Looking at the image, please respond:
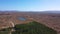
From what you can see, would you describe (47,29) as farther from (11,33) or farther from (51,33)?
(11,33)

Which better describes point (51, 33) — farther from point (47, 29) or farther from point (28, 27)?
point (28, 27)

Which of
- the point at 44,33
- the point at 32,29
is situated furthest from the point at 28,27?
the point at 44,33

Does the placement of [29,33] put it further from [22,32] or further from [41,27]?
[41,27]

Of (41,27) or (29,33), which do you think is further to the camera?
(41,27)

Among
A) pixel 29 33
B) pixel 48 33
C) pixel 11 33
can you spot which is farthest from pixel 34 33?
pixel 11 33

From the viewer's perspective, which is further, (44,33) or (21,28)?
(21,28)

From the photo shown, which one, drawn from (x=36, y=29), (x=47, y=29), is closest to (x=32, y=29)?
(x=36, y=29)

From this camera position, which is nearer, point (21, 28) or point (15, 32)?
point (15, 32)
